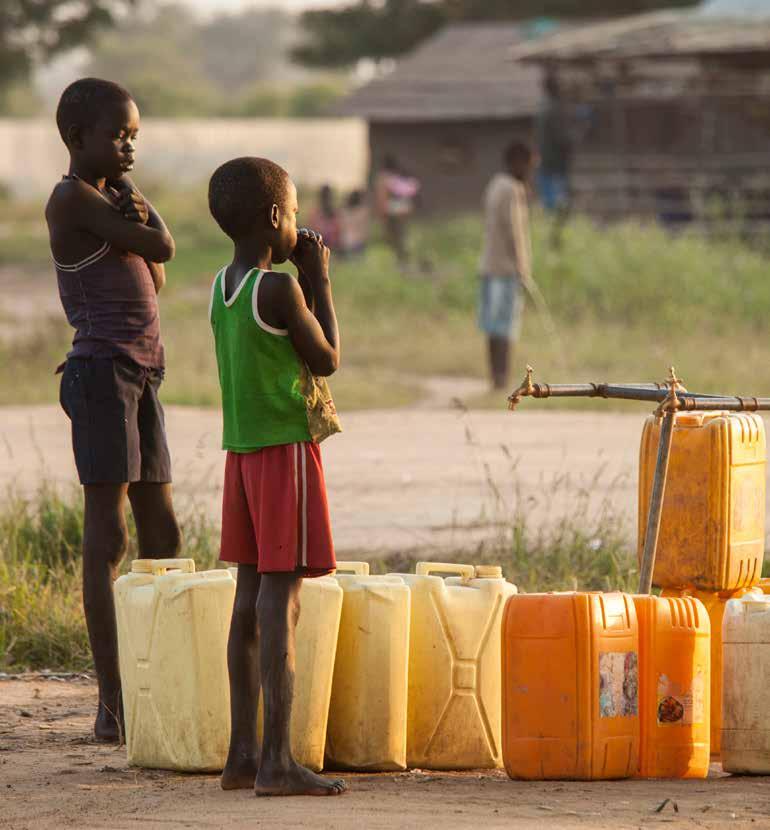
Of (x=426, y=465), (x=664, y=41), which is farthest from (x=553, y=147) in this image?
(x=426, y=465)

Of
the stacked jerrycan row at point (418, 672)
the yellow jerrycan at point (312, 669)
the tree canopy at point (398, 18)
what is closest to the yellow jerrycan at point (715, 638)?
the stacked jerrycan row at point (418, 672)

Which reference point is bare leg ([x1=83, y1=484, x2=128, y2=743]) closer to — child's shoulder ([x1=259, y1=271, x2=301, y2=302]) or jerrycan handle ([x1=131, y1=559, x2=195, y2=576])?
jerrycan handle ([x1=131, y1=559, x2=195, y2=576])

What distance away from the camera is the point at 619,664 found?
428 cm

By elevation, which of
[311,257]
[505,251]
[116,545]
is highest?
[505,251]

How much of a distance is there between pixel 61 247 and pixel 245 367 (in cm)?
89

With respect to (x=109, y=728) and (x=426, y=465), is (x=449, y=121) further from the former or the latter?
(x=109, y=728)

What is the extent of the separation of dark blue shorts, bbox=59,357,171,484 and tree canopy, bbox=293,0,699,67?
105 ft

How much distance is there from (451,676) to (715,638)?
708 millimetres

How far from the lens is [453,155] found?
31.3 m

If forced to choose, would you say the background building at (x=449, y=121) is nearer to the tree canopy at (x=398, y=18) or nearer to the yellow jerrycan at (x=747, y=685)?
the tree canopy at (x=398, y=18)

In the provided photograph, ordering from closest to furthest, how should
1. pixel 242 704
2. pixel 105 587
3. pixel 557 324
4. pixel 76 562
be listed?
pixel 242 704, pixel 105 587, pixel 76 562, pixel 557 324

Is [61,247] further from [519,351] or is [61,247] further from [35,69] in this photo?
[35,69]

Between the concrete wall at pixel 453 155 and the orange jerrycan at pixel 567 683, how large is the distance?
26.8 m

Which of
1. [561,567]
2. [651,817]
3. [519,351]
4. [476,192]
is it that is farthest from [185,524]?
[476,192]
